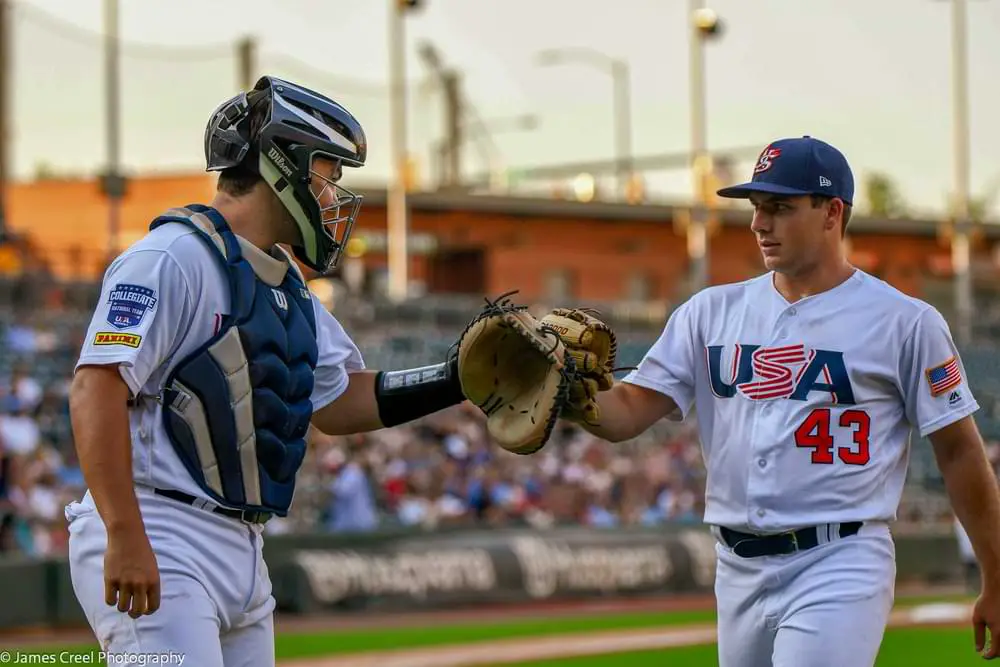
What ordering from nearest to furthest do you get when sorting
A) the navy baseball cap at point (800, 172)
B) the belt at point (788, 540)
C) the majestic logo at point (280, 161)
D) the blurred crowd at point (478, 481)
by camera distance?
the majestic logo at point (280, 161) → the belt at point (788, 540) → the navy baseball cap at point (800, 172) → the blurred crowd at point (478, 481)

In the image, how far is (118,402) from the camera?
13.0 ft

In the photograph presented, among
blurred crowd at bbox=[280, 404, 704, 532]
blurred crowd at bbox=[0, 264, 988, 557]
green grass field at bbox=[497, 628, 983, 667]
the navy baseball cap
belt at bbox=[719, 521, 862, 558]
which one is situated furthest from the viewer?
blurred crowd at bbox=[280, 404, 704, 532]

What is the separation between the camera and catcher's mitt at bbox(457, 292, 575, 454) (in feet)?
16.1

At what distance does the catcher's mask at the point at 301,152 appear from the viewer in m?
4.41

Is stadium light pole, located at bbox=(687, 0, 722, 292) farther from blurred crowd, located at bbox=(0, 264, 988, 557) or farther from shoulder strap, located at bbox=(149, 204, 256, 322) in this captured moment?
shoulder strap, located at bbox=(149, 204, 256, 322)

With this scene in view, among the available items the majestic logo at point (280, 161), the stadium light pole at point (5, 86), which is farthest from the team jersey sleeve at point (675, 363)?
the stadium light pole at point (5, 86)

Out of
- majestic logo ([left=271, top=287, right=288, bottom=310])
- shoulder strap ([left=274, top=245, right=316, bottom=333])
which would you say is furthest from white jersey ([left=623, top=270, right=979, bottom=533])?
majestic logo ([left=271, top=287, right=288, bottom=310])

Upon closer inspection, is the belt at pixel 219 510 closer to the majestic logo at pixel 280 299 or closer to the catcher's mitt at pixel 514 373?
the majestic logo at pixel 280 299

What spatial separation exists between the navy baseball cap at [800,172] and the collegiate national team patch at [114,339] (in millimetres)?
2172

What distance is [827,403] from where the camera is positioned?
16.6ft

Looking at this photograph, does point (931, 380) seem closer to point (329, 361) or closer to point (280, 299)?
point (329, 361)

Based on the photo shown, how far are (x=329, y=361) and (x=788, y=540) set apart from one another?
1.57 metres

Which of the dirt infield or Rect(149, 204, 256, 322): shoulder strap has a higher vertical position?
Rect(149, 204, 256, 322): shoulder strap

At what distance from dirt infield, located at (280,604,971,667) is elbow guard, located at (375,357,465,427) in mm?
7284
